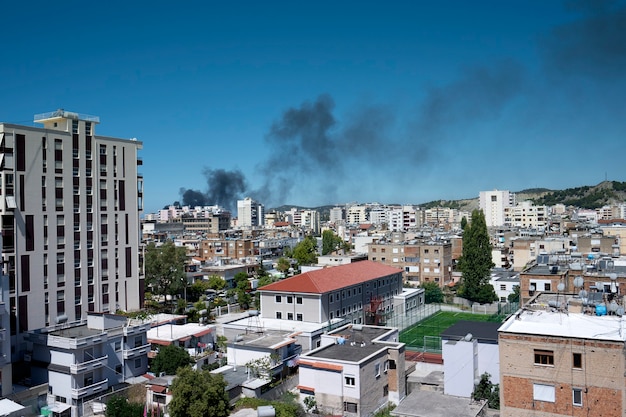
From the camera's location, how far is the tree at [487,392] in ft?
68.8

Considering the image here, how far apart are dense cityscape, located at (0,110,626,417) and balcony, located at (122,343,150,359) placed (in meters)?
Answer: 0.13

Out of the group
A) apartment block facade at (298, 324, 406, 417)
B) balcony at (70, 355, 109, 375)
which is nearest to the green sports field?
apartment block facade at (298, 324, 406, 417)

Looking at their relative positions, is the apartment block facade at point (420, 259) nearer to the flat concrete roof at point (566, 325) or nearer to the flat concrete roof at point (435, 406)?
the flat concrete roof at point (435, 406)

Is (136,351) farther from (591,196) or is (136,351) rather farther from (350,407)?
(591,196)

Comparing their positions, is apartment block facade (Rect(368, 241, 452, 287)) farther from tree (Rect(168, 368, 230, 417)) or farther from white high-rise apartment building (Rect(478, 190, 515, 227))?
white high-rise apartment building (Rect(478, 190, 515, 227))

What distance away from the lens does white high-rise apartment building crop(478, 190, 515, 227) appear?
141500 mm

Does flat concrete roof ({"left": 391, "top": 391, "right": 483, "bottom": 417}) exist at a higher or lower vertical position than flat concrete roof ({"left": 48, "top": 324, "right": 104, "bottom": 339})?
lower

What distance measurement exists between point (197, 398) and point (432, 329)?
82.5ft

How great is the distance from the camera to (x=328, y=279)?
3697 centimetres

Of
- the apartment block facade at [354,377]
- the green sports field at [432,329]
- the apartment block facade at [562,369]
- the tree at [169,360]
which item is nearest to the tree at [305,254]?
the green sports field at [432,329]

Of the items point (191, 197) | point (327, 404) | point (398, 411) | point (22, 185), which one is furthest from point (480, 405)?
point (191, 197)

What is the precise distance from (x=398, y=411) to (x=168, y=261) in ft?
97.8

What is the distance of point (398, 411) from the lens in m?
19.8

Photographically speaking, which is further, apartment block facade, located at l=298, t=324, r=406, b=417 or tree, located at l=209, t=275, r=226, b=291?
tree, located at l=209, t=275, r=226, b=291
